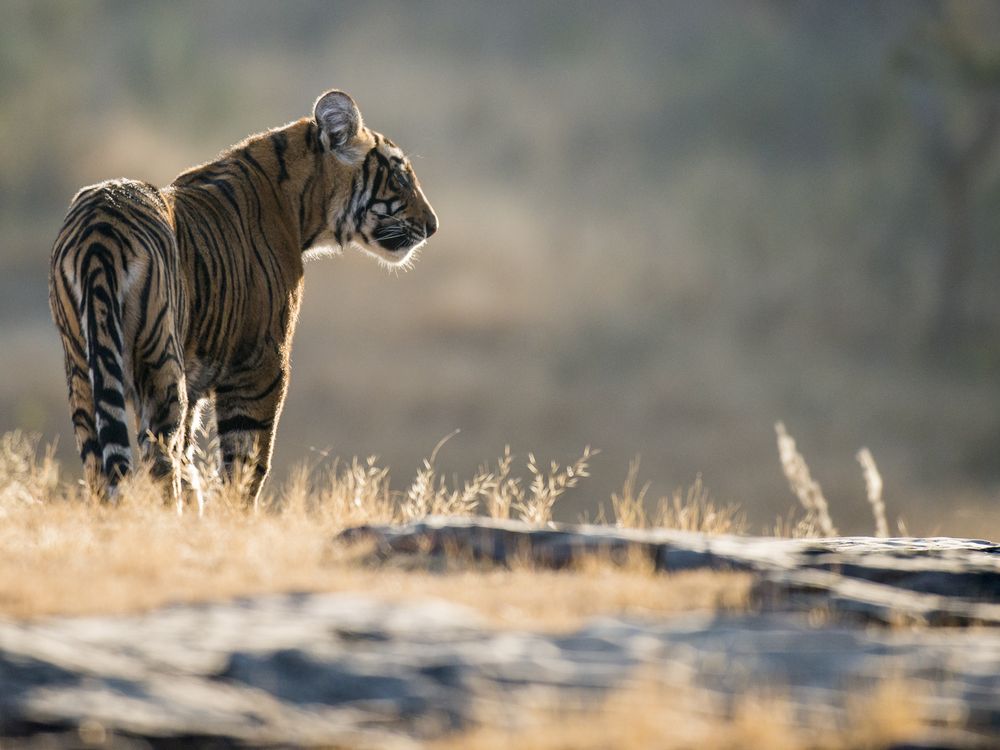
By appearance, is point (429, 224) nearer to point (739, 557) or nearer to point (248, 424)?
point (248, 424)

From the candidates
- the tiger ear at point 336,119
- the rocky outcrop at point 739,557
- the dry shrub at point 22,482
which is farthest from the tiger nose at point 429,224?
the rocky outcrop at point 739,557

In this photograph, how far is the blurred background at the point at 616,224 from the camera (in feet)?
86.5

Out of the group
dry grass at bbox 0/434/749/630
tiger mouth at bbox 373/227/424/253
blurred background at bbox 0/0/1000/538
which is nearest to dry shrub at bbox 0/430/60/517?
dry grass at bbox 0/434/749/630

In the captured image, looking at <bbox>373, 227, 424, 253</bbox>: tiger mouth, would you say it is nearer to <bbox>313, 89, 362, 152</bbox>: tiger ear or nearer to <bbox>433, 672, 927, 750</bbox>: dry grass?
<bbox>313, 89, 362, 152</bbox>: tiger ear

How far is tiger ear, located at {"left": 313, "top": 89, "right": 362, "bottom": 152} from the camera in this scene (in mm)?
8289

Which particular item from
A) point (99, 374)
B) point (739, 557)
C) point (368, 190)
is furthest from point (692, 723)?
point (368, 190)

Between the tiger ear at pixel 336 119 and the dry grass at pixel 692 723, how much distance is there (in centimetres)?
504

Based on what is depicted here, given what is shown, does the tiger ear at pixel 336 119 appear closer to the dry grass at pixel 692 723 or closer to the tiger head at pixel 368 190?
the tiger head at pixel 368 190

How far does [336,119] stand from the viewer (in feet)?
27.3

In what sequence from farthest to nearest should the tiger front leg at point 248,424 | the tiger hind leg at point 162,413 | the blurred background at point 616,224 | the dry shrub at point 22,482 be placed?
the blurred background at point 616,224 < the tiger front leg at point 248,424 < the dry shrub at point 22,482 < the tiger hind leg at point 162,413

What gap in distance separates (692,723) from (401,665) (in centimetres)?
80

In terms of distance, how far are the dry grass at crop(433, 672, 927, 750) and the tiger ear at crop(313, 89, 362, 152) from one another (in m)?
5.04

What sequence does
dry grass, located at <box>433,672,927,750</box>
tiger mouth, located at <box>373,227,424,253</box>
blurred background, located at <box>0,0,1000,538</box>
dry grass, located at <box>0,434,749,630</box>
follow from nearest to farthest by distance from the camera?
dry grass, located at <box>433,672,927,750</box>
dry grass, located at <box>0,434,749,630</box>
tiger mouth, located at <box>373,227,424,253</box>
blurred background, located at <box>0,0,1000,538</box>

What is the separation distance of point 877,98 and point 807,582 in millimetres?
34108
